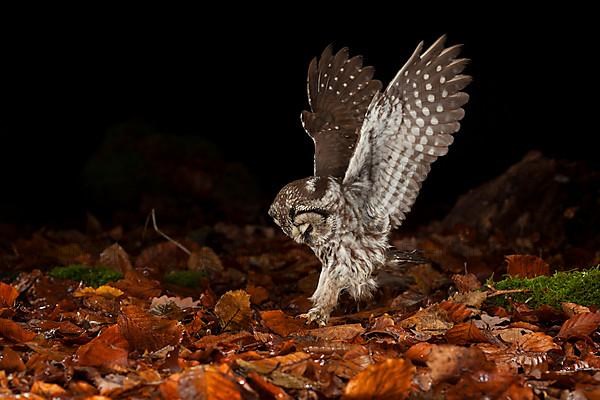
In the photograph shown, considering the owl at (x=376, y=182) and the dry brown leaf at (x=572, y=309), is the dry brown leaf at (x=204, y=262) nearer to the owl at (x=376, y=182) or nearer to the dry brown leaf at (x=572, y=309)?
the owl at (x=376, y=182)

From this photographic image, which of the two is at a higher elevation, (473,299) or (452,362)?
(452,362)

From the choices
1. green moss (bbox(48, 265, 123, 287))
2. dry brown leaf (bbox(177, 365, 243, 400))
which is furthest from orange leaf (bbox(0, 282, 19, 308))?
dry brown leaf (bbox(177, 365, 243, 400))

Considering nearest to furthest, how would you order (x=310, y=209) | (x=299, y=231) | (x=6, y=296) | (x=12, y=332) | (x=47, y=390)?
(x=47, y=390) < (x=12, y=332) < (x=6, y=296) < (x=310, y=209) < (x=299, y=231)

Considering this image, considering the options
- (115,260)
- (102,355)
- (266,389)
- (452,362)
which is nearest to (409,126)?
(452,362)

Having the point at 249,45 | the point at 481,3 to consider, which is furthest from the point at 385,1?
the point at 249,45

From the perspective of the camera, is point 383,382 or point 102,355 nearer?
point 383,382

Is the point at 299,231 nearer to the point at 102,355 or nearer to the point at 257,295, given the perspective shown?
the point at 257,295
